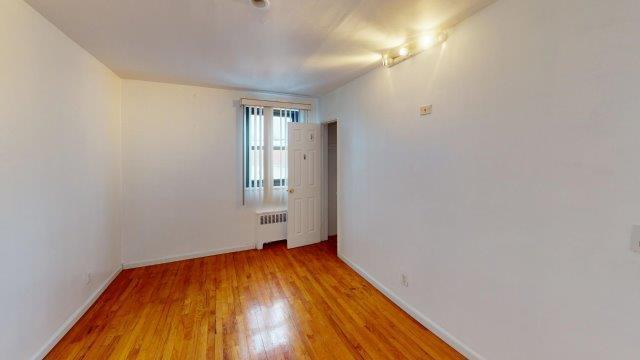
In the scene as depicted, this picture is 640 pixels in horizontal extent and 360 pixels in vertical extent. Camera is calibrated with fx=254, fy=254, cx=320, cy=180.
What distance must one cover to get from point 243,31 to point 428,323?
286cm

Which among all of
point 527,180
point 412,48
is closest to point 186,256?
point 412,48

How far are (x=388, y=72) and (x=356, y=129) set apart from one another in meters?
0.82

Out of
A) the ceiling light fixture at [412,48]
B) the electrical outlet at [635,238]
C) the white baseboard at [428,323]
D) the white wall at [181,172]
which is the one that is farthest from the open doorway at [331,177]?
Answer: the electrical outlet at [635,238]

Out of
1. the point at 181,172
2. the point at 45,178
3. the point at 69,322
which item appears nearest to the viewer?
the point at 45,178

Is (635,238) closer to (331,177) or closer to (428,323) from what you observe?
(428,323)

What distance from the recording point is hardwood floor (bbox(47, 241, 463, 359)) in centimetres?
193

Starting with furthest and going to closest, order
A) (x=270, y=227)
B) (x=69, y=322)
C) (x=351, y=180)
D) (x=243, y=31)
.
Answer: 1. (x=270, y=227)
2. (x=351, y=180)
3. (x=69, y=322)
4. (x=243, y=31)

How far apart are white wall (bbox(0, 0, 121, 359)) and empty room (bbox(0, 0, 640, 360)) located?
2cm

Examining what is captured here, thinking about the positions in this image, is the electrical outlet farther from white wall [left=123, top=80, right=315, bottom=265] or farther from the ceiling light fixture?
white wall [left=123, top=80, right=315, bottom=265]

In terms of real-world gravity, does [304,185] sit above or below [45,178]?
below

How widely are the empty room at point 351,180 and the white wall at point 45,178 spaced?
0.02m

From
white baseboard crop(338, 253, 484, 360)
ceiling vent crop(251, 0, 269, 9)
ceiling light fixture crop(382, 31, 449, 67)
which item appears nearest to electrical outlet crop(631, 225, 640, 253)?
white baseboard crop(338, 253, 484, 360)

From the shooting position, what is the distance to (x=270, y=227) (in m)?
4.12

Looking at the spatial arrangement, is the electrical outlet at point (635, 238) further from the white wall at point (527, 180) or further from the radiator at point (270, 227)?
the radiator at point (270, 227)
